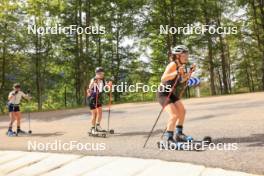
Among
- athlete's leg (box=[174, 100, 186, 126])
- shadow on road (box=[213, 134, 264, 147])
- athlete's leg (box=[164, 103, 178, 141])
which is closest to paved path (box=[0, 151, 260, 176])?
athlete's leg (box=[164, 103, 178, 141])

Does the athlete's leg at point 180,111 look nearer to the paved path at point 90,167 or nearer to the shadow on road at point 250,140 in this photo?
the shadow on road at point 250,140

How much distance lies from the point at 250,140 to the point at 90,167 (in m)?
3.74

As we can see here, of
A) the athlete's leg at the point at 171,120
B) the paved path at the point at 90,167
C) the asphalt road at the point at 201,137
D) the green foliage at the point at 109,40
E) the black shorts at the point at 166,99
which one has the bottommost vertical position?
the paved path at the point at 90,167

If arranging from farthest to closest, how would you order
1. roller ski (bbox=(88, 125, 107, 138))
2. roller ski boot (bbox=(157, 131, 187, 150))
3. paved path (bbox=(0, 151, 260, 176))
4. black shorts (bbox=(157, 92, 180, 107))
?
roller ski (bbox=(88, 125, 107, 138)), black shorts (bbox=(157, 92, 180, 107)), roller ski boot (bbox=(157, 131, 187, 150)), paved path (bbox=(0, 151, 260, 176))

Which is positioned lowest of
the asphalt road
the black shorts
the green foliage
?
the asphalt road

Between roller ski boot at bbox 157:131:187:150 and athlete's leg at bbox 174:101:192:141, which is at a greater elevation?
athlete's leg at bbox 174:101:192:141

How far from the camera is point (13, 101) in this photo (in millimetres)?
14898

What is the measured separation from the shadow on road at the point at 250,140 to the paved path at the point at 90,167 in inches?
79.1

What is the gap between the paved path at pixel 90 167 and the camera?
22.0ft

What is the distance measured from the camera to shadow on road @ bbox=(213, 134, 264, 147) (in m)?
8.20

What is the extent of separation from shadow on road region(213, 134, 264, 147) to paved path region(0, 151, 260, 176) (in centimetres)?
201

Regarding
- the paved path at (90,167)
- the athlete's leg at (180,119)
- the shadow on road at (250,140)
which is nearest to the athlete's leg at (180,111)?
the athlete's leg at (180,119)

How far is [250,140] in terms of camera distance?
866 cm

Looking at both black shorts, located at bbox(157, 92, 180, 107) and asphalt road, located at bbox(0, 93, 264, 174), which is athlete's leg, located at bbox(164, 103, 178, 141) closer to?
black shorts, located at bbox(157, 92, 180, 107)
